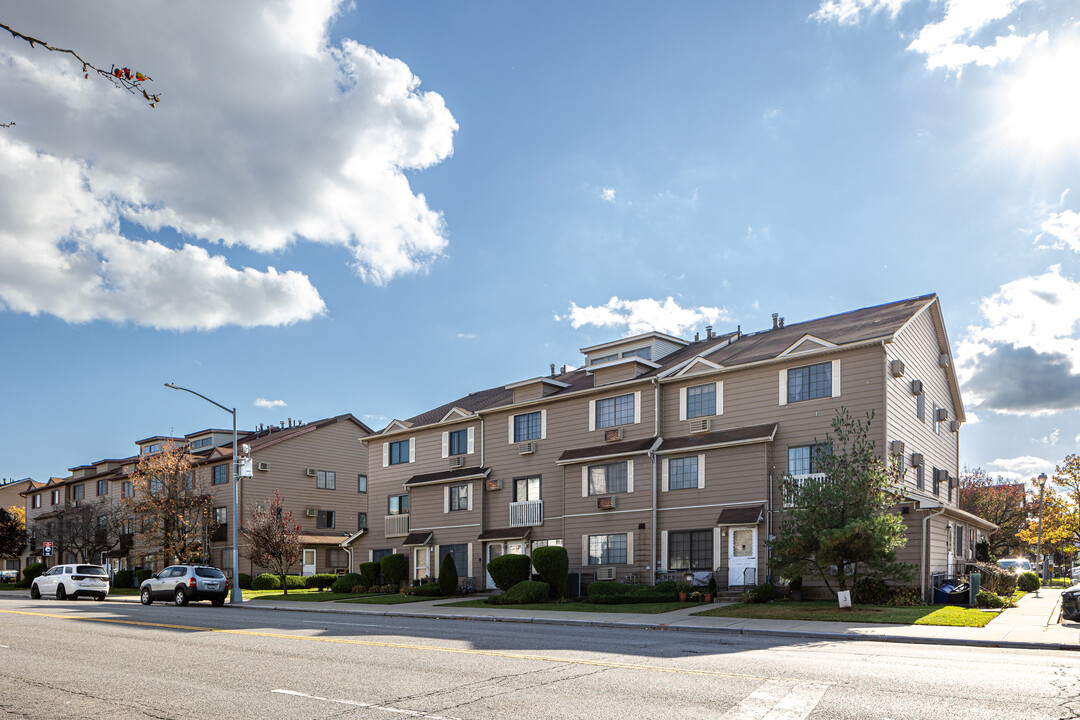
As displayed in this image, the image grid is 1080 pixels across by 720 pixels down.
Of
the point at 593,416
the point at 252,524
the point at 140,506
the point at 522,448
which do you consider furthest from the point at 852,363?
the point at 140,506

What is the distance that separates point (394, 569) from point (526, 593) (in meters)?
11.2

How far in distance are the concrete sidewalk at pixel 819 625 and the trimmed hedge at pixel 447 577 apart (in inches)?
214

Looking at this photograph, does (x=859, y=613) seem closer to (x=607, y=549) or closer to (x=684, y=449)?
(x=684, y=449)

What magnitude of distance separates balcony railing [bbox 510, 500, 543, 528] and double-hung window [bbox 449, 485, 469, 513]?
123 inches

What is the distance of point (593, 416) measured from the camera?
3325cm

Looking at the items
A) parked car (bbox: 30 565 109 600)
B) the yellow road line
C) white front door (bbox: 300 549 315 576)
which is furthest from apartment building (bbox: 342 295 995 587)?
the yellow road line

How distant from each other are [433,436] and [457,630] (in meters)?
21.2

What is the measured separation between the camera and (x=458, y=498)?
3778 centimetres

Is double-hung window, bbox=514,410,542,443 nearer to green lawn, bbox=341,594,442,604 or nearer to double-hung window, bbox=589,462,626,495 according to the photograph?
double-hung window, bbox=589,462,626,495

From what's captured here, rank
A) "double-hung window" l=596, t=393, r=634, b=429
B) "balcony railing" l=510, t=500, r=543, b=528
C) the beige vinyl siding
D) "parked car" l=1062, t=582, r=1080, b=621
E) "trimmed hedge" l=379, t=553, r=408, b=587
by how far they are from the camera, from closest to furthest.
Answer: "parked car" l=1062, t=582, r=1080, b=621 → the beige vinyl siding → "double-hung window" l=596, t=393, r=634, b=429 → "balcony railing" l=510, t=500, r=543, b=528 → "trimmed hedge" l=379, t=553, r=408, b=587

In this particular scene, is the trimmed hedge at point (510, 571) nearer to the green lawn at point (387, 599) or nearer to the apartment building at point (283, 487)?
the green lawn at point (387, 599)

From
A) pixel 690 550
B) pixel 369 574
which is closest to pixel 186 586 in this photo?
pixel 369 574

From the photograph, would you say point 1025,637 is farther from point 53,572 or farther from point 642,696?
point 53,572

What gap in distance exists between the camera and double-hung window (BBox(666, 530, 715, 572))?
28.4 metres
